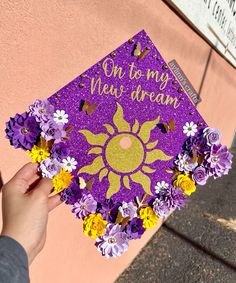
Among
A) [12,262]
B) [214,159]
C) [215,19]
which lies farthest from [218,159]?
[215,19]

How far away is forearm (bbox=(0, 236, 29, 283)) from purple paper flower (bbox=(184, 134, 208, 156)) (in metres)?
0.76

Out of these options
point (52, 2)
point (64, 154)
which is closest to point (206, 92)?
point (52, 2)

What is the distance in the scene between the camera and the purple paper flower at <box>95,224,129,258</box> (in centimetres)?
159

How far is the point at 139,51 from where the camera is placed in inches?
65.7

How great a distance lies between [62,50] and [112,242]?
1.00 metres

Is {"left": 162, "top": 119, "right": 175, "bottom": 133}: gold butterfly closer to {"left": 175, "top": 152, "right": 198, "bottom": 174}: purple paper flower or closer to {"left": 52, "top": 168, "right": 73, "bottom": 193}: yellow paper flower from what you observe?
{"left": 175, "top": 152, "right": 198, "bottom": 174}: purple paper flower

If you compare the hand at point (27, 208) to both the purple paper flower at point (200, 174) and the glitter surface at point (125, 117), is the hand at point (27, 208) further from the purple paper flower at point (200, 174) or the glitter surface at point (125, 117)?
the purple paper flower at point (200, 174)

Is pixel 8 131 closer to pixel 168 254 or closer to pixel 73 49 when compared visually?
pixel 73 49

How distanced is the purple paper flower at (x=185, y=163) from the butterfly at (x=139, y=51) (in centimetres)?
43

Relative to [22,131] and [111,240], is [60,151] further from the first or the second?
[111,240]

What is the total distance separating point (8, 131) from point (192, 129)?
72 cm

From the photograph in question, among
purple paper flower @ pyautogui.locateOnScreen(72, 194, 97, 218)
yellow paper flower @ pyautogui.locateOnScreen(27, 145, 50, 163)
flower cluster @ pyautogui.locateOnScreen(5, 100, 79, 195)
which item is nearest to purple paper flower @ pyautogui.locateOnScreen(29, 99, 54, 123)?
flower cluster @ pyautogui.locateOnScreen(5, 100, 79, 195)

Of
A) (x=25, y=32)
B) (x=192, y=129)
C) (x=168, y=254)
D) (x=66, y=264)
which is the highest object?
(x=25, y=32)

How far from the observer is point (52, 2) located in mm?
1892
